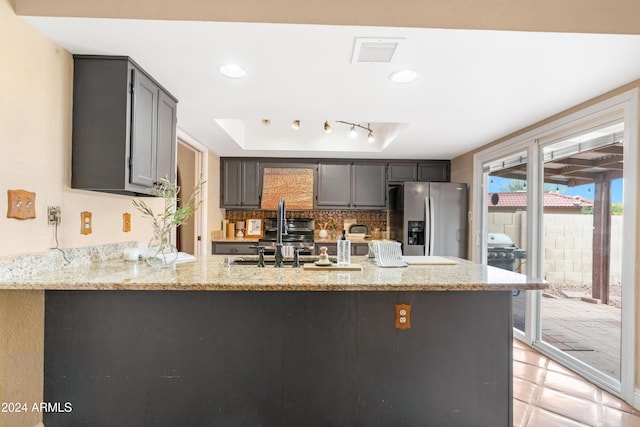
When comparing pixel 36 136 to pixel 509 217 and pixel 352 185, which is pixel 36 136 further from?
pixel 509 217

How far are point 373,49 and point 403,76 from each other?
420 mm

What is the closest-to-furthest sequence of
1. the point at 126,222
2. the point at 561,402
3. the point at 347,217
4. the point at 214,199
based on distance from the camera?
the point at 561,402 < the point at 126,222 < the point at 214,199 < the point at 347,217

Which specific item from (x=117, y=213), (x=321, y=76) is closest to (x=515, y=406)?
(x=321, y=76)

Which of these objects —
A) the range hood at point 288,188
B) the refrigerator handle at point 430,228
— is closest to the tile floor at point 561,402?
the refrigerator handle at point 430,228

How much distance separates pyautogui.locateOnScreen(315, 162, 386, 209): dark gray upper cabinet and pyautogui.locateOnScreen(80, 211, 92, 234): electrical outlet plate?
3263 mm

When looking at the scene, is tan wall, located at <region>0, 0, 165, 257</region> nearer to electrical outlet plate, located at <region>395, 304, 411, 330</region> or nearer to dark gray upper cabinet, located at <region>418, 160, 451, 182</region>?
electrical outlet plate, located at <region>395, 304, 411, 330</region>

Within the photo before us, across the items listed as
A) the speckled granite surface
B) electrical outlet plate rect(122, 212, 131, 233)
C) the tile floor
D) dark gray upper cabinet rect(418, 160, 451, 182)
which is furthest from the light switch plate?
dark gray upper cabinet rect(418, 160, 451, 182)

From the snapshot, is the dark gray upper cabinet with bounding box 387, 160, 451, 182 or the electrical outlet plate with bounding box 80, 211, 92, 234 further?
the dark gray upper cabinet with bounding box 387, 160, 451, 182

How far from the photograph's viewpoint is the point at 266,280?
1.59 metres

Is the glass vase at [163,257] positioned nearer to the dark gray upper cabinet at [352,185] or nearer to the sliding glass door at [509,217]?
the dark gray upper cabinet at [352,185]

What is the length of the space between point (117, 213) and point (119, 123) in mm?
674

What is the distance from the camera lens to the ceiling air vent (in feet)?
5.91

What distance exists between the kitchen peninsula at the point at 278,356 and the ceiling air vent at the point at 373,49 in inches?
47.9

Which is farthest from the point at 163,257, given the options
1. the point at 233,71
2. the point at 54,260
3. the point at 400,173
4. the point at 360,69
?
the point at 400,173
